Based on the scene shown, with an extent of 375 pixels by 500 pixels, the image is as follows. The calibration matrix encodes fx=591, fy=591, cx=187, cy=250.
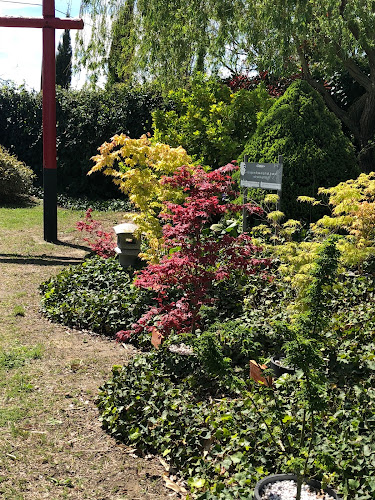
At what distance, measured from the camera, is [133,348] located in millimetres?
5711

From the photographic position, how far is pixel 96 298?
21.7ft

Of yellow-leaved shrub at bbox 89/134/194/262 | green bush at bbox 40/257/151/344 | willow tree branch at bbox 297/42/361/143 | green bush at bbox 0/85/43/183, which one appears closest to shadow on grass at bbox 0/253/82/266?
green bush at bbox 40/257/151/344

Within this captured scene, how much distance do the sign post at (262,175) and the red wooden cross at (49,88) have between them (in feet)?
14.1

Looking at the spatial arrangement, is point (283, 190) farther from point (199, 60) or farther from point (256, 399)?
point (199, 60)

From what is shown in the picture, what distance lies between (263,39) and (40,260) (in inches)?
212

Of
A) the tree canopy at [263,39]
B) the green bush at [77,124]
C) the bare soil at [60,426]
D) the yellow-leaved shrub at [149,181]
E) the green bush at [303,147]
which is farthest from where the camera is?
the green bush at [77,124]

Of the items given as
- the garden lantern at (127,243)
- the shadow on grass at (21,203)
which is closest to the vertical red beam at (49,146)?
the garden lantern at (127,243)

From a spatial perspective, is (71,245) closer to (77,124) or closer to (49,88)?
(49,88)

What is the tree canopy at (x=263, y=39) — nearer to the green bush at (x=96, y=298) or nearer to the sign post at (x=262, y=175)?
the sign post at (x=262, y=175)

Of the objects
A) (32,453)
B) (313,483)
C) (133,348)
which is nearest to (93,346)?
(133,348)

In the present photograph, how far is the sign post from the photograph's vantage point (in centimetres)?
704

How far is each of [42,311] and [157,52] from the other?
715 centimetres

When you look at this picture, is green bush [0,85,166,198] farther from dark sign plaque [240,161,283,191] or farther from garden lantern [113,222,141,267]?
dark sign plaque [240,161,283,191]

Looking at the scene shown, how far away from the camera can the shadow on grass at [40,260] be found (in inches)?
352
